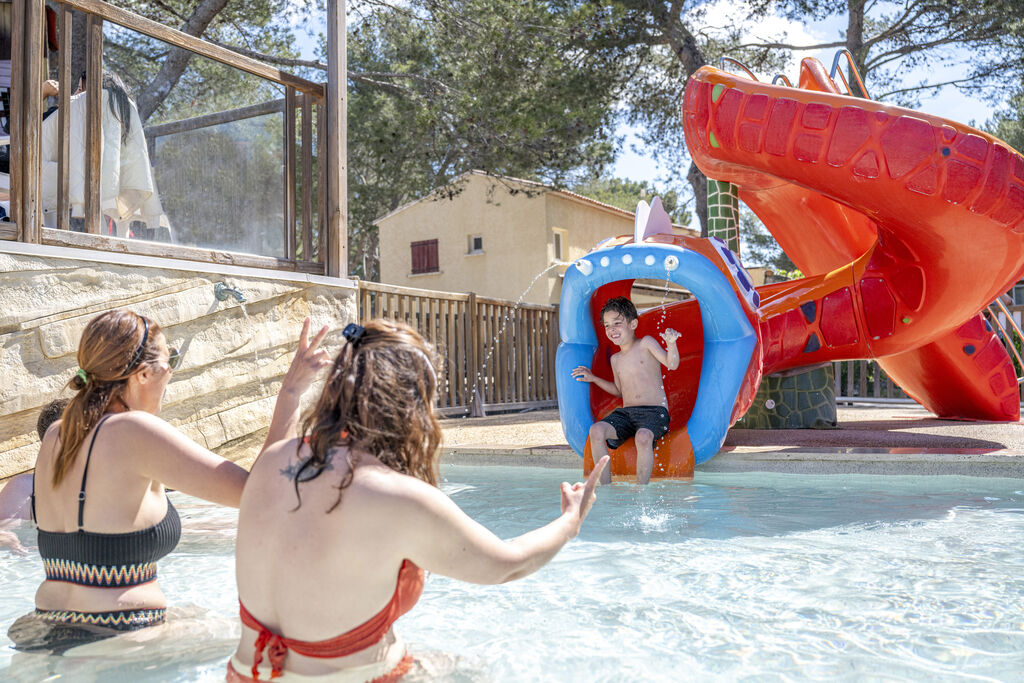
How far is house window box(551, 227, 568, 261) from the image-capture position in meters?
22.4

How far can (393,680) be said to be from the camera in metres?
1.97

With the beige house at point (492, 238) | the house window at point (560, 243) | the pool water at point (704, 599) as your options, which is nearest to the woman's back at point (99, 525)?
the pool water at point (704, 599)

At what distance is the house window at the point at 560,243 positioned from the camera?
22391mm

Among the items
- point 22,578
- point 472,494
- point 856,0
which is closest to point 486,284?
point 856,0

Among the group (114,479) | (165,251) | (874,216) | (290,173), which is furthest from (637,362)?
(114,479)

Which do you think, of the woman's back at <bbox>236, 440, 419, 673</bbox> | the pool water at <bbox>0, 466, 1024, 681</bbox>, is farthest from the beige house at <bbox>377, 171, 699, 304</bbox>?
the woman's back at <bbox>236, 440, 419, 673</bbox>

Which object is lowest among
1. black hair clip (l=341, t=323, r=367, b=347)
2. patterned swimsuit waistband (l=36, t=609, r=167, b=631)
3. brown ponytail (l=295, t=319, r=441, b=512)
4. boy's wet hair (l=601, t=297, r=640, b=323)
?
patterned swimsuit waistband (l=36, t=609, r=167, b=631)

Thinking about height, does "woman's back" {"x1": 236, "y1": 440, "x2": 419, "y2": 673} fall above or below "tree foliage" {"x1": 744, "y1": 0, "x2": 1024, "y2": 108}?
below

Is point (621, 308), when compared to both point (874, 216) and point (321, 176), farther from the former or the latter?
point (321, 176)

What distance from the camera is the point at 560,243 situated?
22.7 meters

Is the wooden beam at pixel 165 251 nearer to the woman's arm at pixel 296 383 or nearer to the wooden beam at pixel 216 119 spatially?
the wooden beam at pixel 216 119

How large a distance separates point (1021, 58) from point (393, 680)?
50.5ft

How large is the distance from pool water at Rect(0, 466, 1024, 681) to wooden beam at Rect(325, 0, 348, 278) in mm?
2499

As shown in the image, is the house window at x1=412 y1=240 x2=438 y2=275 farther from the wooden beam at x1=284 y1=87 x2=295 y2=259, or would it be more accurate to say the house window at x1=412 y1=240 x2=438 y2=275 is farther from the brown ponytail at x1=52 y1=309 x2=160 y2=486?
the brown ponytail at x1=52 y1=309 x2=160 y2=486
